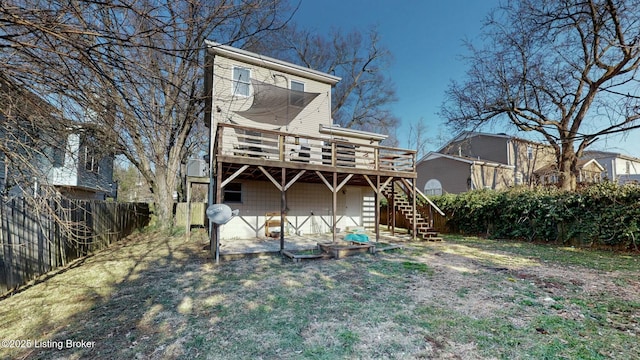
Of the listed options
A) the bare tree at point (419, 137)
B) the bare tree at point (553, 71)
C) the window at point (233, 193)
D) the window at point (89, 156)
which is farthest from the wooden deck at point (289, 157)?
the bare tree at point (419, 137)

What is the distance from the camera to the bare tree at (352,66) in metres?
21.8

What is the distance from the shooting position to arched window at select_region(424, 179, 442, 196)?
20.2m

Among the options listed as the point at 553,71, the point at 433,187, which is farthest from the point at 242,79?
the point at 433,187

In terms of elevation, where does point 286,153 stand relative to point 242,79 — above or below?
below

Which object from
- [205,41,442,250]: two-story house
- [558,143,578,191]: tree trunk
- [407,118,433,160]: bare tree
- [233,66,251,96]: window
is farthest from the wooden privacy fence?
[407,118,433,160]: bare tree

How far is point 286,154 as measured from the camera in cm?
828

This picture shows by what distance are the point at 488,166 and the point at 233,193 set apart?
56.1 ft

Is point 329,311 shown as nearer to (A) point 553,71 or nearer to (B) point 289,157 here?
(B) point 289,157

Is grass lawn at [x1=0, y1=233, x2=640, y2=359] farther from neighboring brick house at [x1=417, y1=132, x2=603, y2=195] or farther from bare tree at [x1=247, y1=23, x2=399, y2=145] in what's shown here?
bare tree at [x1=247, y1=23, x2=399, y2=145]

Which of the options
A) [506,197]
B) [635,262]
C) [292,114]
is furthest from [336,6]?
[635,262]

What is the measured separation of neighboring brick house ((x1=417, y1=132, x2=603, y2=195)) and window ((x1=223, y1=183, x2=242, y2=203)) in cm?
1427

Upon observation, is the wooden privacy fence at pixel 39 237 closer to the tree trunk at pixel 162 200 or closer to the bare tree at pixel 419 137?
the tree trunk at pixel 162 200

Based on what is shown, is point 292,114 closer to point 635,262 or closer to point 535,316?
point 535,316

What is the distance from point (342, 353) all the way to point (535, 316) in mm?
2739
